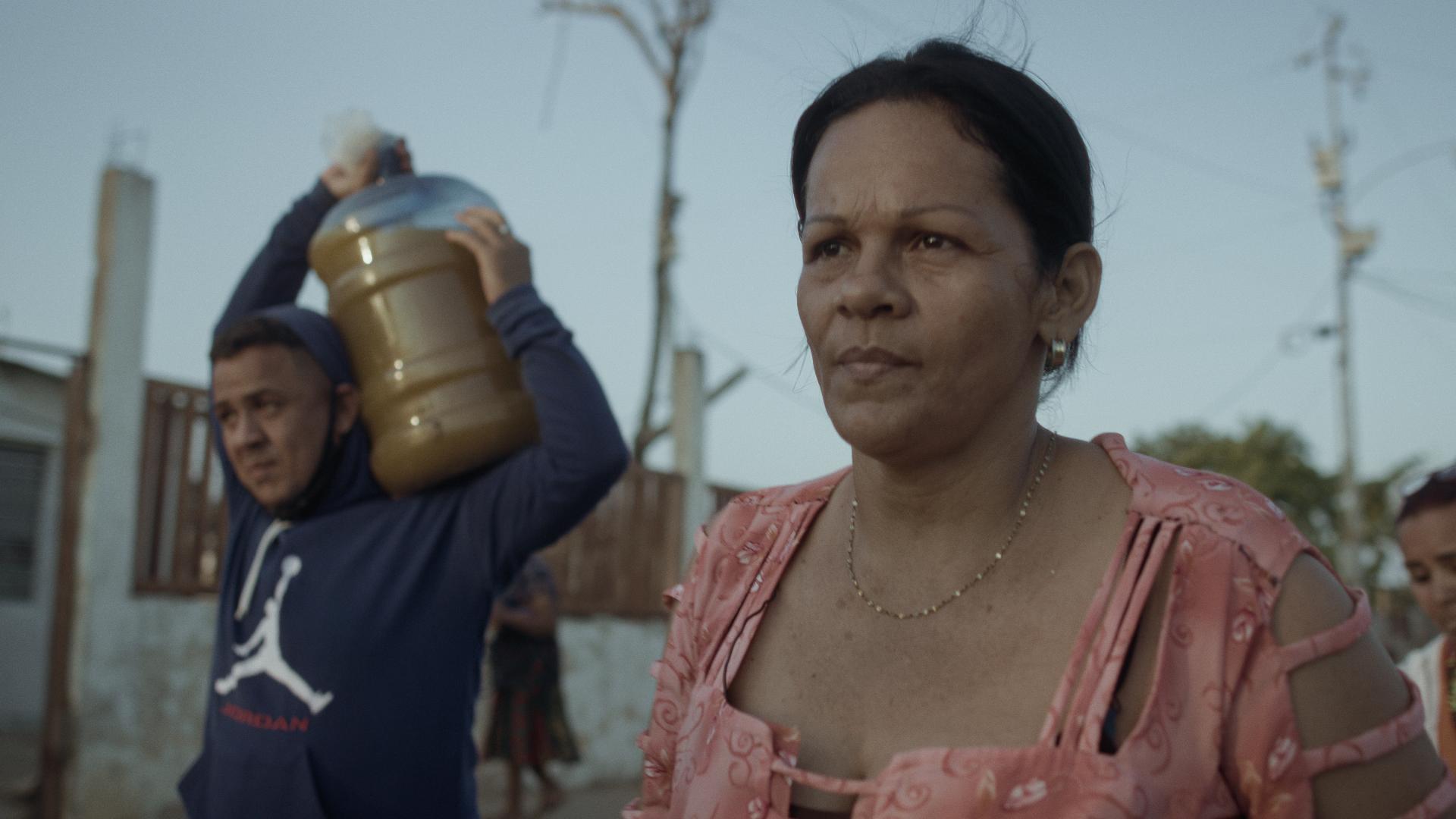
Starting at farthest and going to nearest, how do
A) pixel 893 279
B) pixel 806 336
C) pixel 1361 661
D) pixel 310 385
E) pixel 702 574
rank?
1. pixel 310 385
2. pixel 702 574
3. pixel 806 336
4. pixel 893 279
5. pixel 1361 661

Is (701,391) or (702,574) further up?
(701,391)

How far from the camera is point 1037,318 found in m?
1.52

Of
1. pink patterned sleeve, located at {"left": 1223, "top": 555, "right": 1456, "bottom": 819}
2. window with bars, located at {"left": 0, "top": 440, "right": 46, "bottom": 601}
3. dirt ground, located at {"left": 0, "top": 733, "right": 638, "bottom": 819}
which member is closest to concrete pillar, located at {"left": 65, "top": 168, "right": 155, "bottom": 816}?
dirt ground, located at {"left": 0, "top": 733, "right": 638, "bottom": 819}

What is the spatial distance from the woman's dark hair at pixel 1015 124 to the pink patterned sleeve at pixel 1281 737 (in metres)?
0.50

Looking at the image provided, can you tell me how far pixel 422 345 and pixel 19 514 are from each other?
9158mm

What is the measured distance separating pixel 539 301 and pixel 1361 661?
1.83 meters

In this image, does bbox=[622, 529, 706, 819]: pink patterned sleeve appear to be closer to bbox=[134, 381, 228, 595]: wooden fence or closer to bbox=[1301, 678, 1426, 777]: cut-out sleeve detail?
bbox=[1301, 678, 1426, 777]: cut-out sleeve detail

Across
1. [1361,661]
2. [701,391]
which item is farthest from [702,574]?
[701,391]

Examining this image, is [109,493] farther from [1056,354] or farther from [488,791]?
[1056,354]

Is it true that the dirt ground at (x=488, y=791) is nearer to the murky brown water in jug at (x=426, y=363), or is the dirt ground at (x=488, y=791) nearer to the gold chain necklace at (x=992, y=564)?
the murky brown water in jug at (x=426, y=363)

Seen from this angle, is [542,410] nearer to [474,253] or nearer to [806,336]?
[474,253]

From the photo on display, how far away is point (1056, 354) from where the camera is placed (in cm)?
157

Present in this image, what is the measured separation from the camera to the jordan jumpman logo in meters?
2.42

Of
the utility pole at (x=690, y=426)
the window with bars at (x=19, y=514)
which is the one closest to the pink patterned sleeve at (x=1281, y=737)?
the utility pole at (x=690, y=426)
